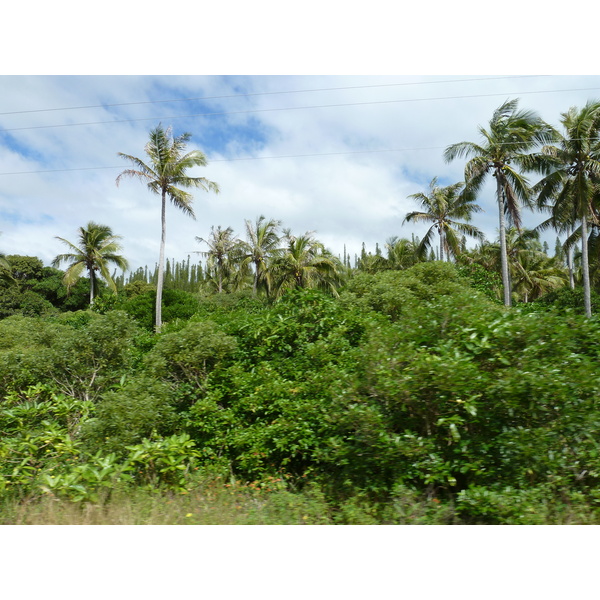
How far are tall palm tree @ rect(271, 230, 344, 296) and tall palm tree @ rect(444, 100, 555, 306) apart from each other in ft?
30.4

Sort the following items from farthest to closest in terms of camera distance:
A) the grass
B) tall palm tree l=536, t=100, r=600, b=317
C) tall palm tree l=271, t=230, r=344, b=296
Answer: tall palm tree l=271, t=230, r=344, b=296, tall palm tree l=536, t=100, r=600, b=317, the grass

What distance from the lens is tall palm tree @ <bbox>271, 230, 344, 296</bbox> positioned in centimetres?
2527

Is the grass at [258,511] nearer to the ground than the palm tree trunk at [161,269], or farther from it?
nearer to the ground

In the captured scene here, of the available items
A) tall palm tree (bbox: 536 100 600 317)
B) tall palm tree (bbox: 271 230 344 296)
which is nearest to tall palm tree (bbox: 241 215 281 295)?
tall palm tree (bbox: 271 230 344 296)

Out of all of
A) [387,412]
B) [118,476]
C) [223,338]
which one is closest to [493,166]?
[223,338]

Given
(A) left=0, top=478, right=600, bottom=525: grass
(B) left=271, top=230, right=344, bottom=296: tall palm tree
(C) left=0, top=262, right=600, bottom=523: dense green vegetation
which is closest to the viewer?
(A) left=0, top=478, right=600, bottom=525: grass

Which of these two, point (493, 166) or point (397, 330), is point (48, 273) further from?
point (397, 330)

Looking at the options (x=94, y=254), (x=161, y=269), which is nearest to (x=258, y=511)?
(x=161, y=269)

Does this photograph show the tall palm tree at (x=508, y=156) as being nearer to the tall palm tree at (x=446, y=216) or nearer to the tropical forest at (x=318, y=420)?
the tall palm tree at (x=446, y=216)

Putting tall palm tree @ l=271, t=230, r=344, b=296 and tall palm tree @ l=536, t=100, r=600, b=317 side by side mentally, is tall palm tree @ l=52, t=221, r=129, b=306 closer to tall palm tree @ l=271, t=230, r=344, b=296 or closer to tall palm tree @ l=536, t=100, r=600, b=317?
tall palm tree @ l=271, t=230, r=344, b=296

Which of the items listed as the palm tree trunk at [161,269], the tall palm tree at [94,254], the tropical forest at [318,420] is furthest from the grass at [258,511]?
the tall palm tree at [94,254]

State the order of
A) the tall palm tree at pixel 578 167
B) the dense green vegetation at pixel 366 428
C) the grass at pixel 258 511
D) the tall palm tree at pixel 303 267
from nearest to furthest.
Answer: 1. the grass at pixel 258 511
2. the dense green vegetation at pixel 366 428
3. the tall palm tree at pixel 578 167
4. the tall palm tree at pixel 303 267

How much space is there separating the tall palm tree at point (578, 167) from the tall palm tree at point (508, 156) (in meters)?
0.78

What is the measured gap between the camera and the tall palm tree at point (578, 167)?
17812 millimetres
